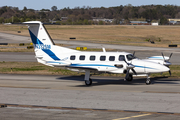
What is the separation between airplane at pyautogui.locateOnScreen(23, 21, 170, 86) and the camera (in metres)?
22.1

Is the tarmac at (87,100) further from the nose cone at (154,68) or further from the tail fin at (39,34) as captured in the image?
the tail fin at (39,34)

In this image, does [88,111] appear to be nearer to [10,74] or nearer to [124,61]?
[124,61]

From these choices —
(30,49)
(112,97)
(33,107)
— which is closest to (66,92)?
(112,97)

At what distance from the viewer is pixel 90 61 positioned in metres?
23.4

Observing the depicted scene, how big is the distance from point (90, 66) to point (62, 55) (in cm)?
316

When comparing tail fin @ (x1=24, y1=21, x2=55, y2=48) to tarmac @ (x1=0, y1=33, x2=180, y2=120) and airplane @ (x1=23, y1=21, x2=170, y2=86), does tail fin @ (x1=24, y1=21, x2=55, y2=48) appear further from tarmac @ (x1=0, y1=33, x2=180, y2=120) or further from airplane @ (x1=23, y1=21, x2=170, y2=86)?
tarmac @ (x1=0, y1=33, x2=180, y2=120)

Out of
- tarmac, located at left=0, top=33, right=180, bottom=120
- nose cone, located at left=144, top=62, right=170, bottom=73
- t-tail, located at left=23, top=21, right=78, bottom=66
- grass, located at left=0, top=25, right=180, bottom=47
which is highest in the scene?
t-tail, located at left=23, top=21, right=78, bottom=66

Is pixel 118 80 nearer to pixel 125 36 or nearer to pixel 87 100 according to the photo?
pixel 87 100

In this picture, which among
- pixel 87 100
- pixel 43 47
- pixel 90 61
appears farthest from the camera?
pixel 43 47

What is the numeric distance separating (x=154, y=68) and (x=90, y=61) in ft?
17.7

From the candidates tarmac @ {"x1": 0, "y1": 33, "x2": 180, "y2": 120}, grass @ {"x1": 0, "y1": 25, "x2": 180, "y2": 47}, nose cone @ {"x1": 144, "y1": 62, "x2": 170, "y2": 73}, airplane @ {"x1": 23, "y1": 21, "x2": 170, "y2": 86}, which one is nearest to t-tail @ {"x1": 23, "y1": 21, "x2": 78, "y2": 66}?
airplane @ {"x1": 23, "y1": 21, "x2": 170, "y2": 86}

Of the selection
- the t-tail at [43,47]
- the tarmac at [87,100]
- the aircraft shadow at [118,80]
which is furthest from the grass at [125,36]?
the tarmac at [87,100]

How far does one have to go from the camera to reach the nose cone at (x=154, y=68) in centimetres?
2166

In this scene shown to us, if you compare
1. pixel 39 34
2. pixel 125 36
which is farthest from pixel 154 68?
pixel 125 36
